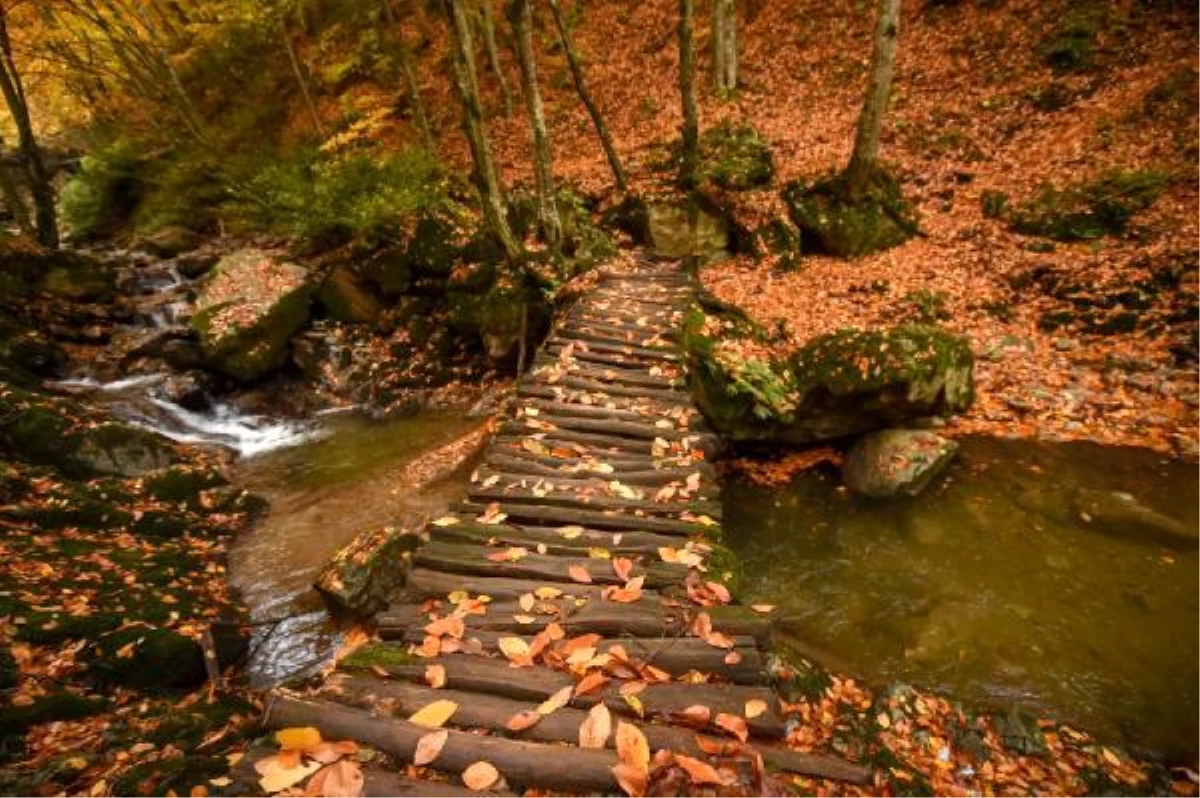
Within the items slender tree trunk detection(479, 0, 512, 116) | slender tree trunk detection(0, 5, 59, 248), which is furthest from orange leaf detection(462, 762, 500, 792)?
slender tree trunk detection(0, 5, 59, 248)

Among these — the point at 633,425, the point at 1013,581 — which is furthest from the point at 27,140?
the point at 1013,581

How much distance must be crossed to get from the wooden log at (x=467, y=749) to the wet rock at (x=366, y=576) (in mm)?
3581

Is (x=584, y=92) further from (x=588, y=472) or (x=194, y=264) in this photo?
(x=194, y=264)

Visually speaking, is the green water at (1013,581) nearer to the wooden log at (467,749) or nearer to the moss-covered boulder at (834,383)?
the moss-covered boulder at (834,383)

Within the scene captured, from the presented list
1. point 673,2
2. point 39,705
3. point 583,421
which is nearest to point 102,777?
point 39,705

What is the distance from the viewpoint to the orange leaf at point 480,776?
2.48 m

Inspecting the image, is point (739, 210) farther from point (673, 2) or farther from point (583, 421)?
point (673, 2)

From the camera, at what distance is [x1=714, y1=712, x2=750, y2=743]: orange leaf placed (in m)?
2.67

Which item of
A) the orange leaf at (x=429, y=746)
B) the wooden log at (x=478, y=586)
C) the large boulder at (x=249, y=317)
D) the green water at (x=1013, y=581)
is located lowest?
the green water at (x=1013, y=581)

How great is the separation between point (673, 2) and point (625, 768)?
2255 centimetres

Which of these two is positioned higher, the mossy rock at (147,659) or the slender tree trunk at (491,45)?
the slender tree trunk at (491,45)

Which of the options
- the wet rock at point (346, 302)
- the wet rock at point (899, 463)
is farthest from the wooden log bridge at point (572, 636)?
the wet rock at point (346, 302)

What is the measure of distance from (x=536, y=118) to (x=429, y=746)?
932 cm

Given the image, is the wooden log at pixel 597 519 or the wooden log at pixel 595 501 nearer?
the wooden log at pixel 597 519
